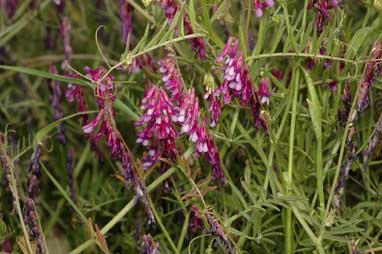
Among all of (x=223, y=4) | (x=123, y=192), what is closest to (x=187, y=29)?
(x=223, y=4)

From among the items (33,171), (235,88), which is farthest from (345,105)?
(33,171)

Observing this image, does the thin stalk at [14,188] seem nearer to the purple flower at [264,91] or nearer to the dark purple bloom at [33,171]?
the dark purple bloom at [33,171]

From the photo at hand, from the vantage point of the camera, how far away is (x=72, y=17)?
A: 5.41ft

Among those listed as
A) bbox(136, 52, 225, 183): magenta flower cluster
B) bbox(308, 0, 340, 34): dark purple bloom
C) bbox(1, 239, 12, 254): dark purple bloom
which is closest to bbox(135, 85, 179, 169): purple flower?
bbox(136, 52, 225, 183): magenta flower cluster

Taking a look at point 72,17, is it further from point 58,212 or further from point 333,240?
point 333,240

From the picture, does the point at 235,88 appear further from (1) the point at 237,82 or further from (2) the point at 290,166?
(2) the point at 290,166

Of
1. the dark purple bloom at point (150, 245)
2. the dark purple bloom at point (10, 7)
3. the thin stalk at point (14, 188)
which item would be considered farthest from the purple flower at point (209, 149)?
the dark purple bloom at point (10, 7)

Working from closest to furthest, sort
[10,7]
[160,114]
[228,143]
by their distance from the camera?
[160,114] < [228,143] < [10,7]

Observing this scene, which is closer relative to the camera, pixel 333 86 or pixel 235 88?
pixel 235 88

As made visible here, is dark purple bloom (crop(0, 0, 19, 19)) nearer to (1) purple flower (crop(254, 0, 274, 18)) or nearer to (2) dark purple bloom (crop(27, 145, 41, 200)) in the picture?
(2) dark purple bloom (crop(27, 145, 41, 200))

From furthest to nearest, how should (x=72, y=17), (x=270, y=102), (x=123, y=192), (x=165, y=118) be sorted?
(x=72, y=17) → (x=123, y=192) → (x=270, y=102) → (x=165, y=118)

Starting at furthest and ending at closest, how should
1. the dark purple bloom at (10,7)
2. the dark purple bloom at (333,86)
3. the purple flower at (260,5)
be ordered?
the dark purple bloom at (10,7) < the dark purple bloom at (333,86) < the purple flower at (260,5)

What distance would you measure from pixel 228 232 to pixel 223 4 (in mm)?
292

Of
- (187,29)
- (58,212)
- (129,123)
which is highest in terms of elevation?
(187,29)
